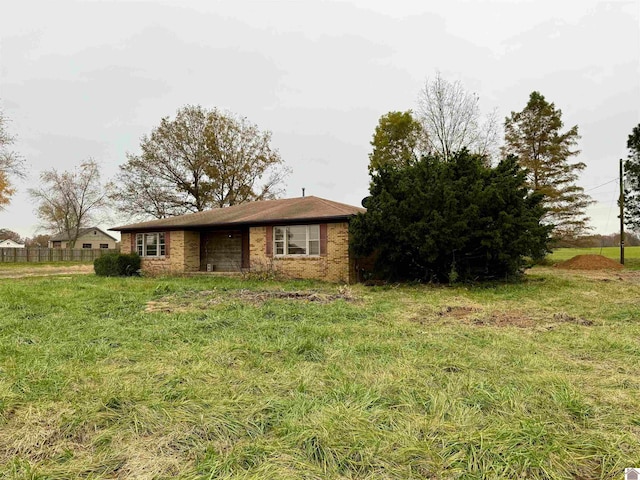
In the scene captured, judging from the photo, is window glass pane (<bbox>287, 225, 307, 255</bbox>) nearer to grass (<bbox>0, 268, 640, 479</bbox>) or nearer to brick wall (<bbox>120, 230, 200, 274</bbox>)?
brick wall (<bbox>120, 230, 200, 274</bbox>)

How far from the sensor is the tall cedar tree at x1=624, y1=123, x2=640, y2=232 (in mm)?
24750

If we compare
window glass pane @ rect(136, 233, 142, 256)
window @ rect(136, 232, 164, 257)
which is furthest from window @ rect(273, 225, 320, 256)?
window glass pane @ rect(136, 233, 142, 256)

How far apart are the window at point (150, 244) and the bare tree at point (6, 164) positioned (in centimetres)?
1356

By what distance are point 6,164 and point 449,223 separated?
1161 inches

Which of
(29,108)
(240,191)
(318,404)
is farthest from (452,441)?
(240,191)

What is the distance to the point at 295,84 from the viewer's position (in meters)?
18.7

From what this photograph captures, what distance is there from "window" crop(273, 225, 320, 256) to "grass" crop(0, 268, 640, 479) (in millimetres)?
8072

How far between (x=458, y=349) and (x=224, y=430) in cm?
328

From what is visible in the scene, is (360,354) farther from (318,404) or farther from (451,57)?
(451,57)

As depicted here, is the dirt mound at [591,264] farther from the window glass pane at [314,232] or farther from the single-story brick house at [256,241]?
the window glass pane at [314,232]

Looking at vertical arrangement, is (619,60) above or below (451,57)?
below

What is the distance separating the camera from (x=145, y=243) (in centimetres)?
1892

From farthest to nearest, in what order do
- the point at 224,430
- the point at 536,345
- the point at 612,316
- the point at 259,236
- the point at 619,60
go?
the point at 259,236 < the point at 619,60 < the point at 612,316 < the point at 536,345 < the point at 224,430

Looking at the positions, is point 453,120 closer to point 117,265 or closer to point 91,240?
point 117,265
